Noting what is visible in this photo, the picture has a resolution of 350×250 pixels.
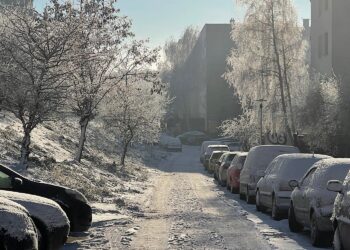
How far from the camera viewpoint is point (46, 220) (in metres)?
8.23

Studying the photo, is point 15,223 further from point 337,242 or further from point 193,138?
point 193,138

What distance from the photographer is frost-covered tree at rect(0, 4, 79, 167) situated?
16.7 metres

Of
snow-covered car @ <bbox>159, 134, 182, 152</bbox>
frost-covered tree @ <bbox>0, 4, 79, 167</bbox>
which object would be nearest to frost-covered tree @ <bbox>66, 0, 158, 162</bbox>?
frost-covered tree @ <bbox>0, 4, 79, 167</bbox>

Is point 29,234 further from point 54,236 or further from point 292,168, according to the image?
point 292,168

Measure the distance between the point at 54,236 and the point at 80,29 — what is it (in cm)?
1081

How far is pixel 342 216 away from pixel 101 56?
12.7 m

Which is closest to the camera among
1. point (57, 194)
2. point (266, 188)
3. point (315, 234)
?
point (315, 234)

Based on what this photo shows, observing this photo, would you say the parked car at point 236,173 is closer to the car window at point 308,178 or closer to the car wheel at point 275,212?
the car wheel at point 275,212

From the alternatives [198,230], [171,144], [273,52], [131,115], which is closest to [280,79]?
[273,52]

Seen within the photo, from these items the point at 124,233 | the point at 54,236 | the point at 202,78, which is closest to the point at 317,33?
the point at 124,233

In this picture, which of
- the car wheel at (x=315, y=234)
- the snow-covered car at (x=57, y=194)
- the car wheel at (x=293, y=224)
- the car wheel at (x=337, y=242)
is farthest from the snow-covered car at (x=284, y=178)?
the car wheel at (x=337, y=242)

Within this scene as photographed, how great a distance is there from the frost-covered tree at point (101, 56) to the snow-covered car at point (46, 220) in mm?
10560

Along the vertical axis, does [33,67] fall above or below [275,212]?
above

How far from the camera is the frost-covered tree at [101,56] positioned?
20781 mm
